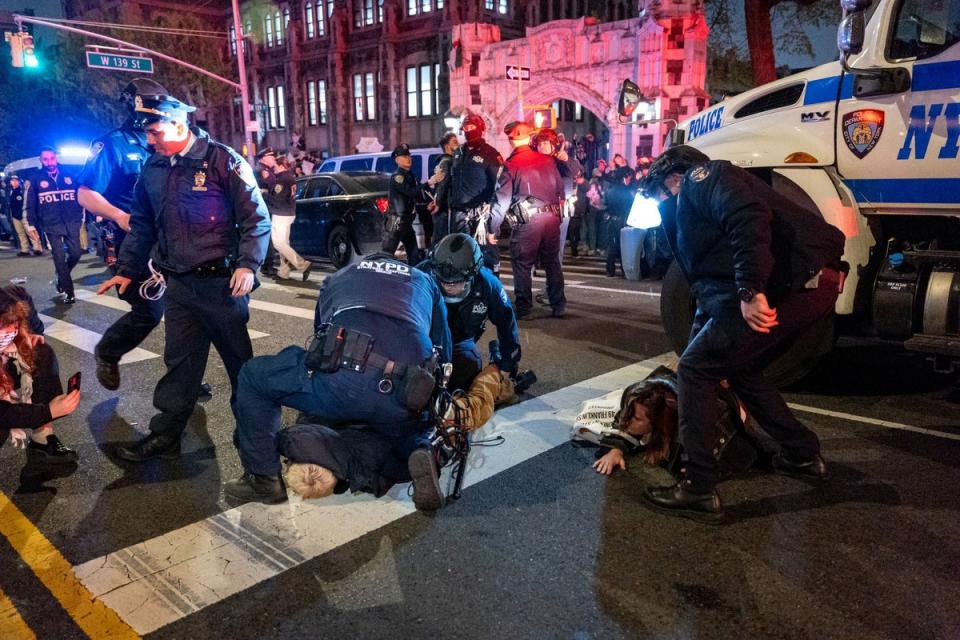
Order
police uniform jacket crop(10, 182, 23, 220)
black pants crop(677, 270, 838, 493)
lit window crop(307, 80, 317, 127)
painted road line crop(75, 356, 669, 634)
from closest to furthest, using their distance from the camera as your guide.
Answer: painted road line crop(75, 356, 669, 634) → black pants crop(677, 270, 838, 493) → police uniform jacket crop(10, 182, 23, 220) → lit window crop(307, 80, 317, 127)

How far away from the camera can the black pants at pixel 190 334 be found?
3.95 m

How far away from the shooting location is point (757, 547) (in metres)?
2.95

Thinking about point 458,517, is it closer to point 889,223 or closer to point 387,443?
point 387,443

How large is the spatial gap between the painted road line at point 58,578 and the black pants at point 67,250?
21.8 ft

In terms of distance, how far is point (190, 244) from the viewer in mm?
3869

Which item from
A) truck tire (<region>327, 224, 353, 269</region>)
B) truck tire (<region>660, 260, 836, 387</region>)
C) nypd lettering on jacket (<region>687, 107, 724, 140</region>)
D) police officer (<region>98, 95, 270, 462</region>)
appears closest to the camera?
police officer (<region>98, 95, 270, 462</region>)

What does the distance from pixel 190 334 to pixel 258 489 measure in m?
1.24

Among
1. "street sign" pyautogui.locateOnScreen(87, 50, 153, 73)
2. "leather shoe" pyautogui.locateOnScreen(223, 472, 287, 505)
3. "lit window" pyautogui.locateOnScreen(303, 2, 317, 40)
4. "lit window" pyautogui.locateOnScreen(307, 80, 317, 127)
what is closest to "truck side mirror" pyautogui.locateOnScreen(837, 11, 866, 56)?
"leather shoe" pyautogui.locateOnScreen(223, 472, 287, 505)

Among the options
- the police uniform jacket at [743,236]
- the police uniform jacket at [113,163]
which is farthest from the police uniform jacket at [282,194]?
the police uniform jacket at [743,236]

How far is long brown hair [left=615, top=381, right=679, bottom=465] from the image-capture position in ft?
12.1

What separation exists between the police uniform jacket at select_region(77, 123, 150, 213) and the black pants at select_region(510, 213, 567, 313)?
151 inches

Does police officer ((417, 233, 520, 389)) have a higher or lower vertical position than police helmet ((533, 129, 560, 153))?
lower

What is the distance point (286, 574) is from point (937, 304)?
4.01 meters

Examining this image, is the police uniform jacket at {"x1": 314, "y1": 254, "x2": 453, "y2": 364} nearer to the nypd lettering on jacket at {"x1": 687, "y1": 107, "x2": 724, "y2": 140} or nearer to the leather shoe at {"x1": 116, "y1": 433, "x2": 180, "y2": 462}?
the leather shoe at {"x1": 116, "y1": 433, "x2": 180, "y2": 462}
